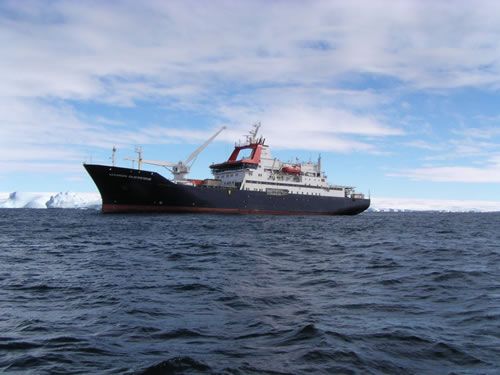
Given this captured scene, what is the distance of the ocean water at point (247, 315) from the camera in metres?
6.09

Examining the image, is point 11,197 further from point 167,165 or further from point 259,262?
point 259,262

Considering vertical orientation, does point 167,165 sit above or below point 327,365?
above

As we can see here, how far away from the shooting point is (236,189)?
60.6m

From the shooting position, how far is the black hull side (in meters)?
52.7

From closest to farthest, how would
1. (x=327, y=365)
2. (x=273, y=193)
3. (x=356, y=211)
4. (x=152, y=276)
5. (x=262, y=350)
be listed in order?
1. (x=327, y=365)
2. (x=262, y=350)
3. (x=152, y=276)
4. (x=273, y=193)
5. (x=356, y=211)

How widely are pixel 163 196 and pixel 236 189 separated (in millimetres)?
11633

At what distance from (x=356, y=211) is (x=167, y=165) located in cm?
3876

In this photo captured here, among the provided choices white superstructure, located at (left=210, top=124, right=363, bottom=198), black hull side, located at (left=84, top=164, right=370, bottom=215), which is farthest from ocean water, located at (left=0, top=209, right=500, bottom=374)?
white superstructure, located at (left=210, top=124, right=363, bottom=198)

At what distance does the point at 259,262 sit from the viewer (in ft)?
53.7

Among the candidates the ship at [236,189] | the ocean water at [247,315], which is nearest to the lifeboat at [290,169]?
the ship at [236,189]

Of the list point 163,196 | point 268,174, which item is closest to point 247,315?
point 163,196

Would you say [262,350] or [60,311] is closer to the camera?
[262,350]

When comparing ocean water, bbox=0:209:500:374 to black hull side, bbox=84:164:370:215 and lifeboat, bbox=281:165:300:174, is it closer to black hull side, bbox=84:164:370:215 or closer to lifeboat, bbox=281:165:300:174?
black hull side, bbox=84:164:370:215

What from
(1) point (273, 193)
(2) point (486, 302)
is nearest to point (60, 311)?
(2) point (486, 302)
